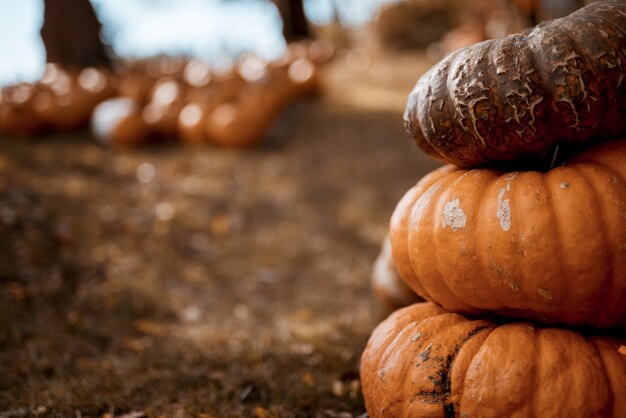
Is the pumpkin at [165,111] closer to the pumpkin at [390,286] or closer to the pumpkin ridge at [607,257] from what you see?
the pumpkin at [390,286]

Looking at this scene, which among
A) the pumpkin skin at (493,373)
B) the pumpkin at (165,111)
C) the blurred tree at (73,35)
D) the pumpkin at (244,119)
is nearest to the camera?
the pumpkin skin at (493,373)

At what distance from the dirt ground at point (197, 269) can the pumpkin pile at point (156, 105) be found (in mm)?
268

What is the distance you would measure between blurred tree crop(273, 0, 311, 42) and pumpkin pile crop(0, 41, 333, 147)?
18.3 ft

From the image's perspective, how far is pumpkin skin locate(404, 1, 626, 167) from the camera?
1485 mm

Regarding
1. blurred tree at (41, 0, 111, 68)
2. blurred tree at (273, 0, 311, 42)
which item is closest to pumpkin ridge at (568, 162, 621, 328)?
blurred tree at (41, 0, 111, 68)

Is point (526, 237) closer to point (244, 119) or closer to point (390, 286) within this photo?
point (390, 286)

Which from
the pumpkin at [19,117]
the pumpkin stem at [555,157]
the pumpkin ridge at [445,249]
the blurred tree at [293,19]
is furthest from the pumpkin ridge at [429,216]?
the blurred tree at [293,19]

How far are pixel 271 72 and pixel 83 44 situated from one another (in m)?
4.18

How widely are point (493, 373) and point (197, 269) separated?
3184 mm

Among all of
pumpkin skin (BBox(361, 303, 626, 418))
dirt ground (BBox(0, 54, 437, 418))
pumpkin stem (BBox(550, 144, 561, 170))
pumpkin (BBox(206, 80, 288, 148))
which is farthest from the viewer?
pumpkin (BBox(206, 80, 288, 148))

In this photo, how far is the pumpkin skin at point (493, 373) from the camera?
4.64 feet

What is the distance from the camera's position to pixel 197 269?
4238 mm

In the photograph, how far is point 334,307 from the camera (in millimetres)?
3613

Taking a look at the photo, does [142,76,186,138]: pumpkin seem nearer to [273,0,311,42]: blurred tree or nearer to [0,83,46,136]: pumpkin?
[0,83,46,136]: pumpkin
